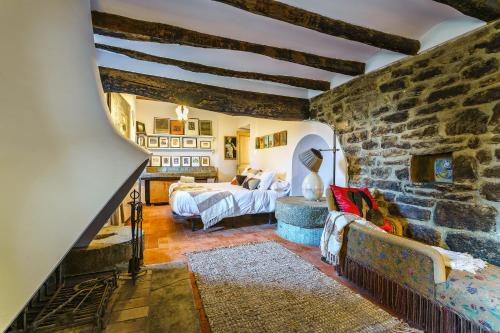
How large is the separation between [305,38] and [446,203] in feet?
6.53

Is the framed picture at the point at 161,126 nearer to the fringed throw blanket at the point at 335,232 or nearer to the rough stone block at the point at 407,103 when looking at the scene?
the fringed throw blanket at the point at 335,232

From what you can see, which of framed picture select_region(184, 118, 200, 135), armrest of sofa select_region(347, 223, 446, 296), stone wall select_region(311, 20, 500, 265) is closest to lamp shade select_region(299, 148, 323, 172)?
stone wall select_region(311, 20, 500, 265)

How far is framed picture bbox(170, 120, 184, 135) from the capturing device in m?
6.53

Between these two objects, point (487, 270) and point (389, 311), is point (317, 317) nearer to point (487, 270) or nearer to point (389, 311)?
point (389, 311)

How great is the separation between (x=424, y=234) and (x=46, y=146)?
A: 9.42ft

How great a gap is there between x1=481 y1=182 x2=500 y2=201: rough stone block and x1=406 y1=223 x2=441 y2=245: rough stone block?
511 mm

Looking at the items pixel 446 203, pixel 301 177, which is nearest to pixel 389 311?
pixel 446 203

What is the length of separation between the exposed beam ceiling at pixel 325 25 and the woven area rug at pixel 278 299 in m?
2.18

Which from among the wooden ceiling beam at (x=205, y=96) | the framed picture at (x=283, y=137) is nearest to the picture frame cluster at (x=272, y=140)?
the framed picture at (x=283, y=137)

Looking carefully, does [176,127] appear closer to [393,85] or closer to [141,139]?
[141,139]

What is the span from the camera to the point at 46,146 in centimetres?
76

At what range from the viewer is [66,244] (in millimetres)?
782

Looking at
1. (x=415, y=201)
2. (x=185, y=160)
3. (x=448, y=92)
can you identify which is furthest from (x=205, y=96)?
(x=185, y=160)

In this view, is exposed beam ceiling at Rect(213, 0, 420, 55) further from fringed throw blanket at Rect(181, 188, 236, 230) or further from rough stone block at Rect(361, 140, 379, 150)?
fringed throw blanket at Rect(181, 188, 236, 230)
